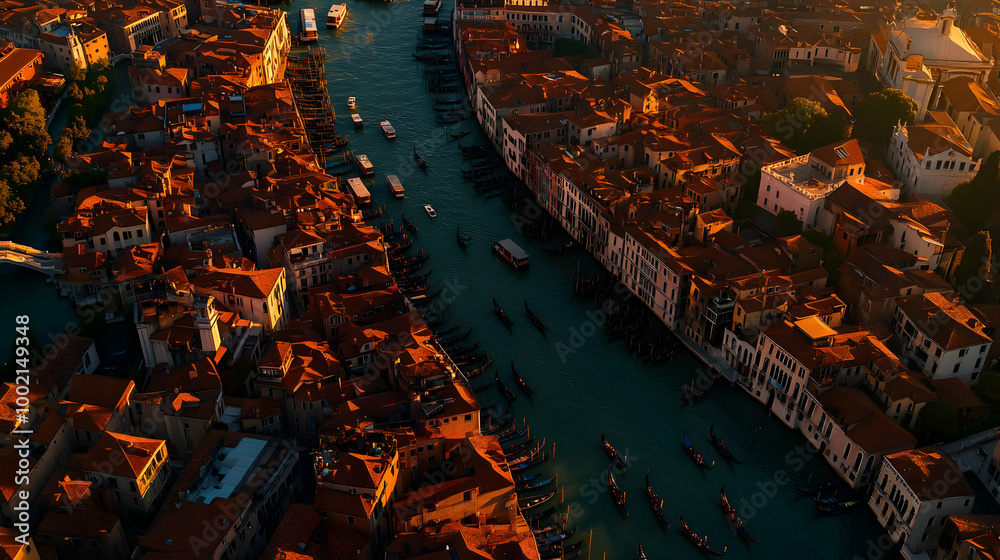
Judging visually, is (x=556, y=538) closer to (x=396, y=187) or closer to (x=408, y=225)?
(x=408, y=225)

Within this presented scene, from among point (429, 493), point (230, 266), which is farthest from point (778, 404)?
point (230, 266)

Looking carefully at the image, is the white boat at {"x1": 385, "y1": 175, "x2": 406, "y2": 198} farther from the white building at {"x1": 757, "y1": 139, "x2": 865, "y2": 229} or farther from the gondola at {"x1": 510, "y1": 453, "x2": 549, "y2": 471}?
the gondola at {"x1": 510, "y1": 453, "x2": 549, "y2": 471}

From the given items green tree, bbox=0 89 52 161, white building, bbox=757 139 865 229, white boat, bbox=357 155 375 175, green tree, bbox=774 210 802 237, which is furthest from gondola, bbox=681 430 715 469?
green tree, bbox=0 89 52 161

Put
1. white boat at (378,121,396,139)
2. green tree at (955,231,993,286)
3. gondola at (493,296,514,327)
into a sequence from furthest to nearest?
white boat at (378,121,396,139) < gondola at (493,296,514,327) < green tree at (955,231,993,286)

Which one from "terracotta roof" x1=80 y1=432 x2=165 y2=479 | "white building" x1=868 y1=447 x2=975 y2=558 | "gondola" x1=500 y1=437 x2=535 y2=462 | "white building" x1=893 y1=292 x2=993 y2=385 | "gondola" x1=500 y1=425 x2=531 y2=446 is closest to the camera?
"terracotta roof" x1=80 y1=432 x2=165 y2=479

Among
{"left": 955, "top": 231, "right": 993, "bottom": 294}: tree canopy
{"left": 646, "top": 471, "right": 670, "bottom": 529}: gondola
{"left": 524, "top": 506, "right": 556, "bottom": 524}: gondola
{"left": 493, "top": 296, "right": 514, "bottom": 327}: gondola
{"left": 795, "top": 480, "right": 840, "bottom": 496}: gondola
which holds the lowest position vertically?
{"left": 795, "top": 480, "right": 840, "bottom": 496}: gondola

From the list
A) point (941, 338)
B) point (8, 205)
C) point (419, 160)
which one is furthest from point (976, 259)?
point (8, 205)
